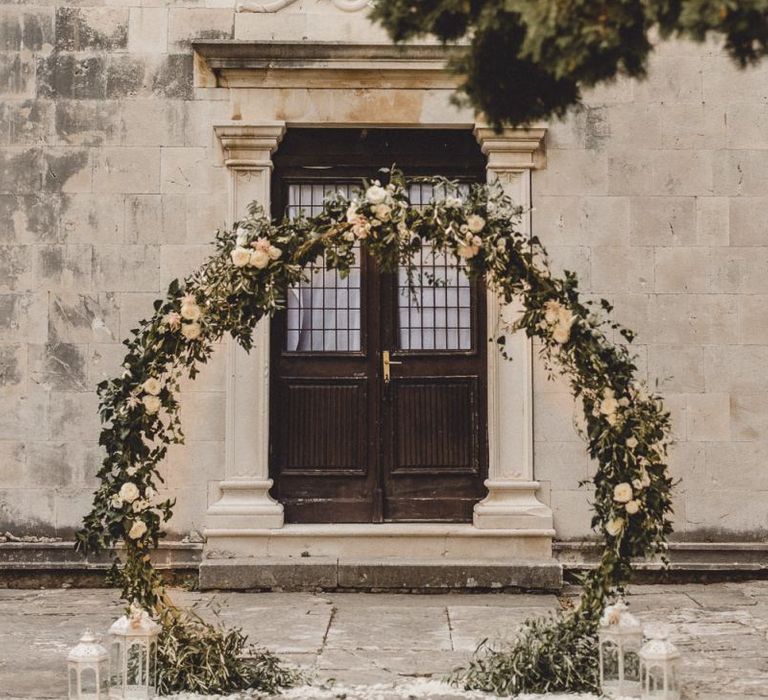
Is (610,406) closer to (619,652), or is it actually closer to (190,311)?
(619,652)

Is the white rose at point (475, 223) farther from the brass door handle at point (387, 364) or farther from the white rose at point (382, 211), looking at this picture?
the brass door handle at point (387, 364)

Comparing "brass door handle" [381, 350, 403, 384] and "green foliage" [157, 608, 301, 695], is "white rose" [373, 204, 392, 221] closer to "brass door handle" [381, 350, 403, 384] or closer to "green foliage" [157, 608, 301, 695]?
"green foliage" [157, 608, 301, 695]

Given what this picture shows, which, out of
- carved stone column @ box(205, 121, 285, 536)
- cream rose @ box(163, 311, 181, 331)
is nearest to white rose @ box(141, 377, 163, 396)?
cream rose @ box(163, 311, 181, 331)

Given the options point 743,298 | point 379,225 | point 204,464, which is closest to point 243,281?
point 379,225

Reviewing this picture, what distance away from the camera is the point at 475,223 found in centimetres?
548

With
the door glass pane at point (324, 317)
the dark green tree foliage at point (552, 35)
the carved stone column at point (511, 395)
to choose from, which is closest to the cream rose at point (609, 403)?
the dark green tree foliage at point (552, 35)

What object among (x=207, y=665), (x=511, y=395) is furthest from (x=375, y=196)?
(x=511, y=395)

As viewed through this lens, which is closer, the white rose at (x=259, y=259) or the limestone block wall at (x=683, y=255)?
the white rose at (x=259, y=259)

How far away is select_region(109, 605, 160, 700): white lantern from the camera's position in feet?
Answer: 17.1

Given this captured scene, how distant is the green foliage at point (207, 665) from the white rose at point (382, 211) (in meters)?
2.26

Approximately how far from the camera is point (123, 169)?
26.8 feet

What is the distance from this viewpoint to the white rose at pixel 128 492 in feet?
17.9

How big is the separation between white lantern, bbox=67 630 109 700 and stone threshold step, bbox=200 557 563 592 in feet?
8.72

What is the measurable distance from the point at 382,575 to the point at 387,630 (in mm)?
1100
